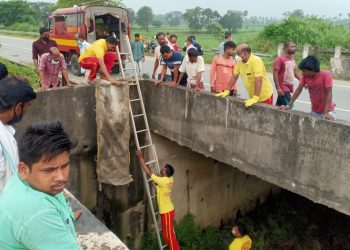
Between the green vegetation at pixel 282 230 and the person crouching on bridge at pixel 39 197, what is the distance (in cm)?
613

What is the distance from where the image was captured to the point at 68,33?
1362 centimetres

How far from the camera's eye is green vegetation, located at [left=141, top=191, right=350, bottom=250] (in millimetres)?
7848

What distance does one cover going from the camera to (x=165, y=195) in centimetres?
585

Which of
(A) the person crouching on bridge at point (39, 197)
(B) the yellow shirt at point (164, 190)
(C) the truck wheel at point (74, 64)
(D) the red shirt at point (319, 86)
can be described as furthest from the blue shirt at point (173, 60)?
(C) the truck wheel at point (74, 64)

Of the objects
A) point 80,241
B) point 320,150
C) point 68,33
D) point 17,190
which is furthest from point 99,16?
point 17,190

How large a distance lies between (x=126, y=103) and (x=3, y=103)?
3606 mm

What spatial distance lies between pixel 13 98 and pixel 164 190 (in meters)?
3.72

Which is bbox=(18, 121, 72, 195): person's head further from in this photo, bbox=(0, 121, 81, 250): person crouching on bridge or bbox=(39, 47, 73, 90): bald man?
bbox=(39, 47, 73, 90): bald man

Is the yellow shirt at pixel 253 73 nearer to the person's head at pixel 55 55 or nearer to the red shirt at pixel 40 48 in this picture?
the person's head at pixel 55 55

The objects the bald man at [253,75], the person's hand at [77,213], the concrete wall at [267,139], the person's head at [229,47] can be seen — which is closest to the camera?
the person's hand at [77,213]

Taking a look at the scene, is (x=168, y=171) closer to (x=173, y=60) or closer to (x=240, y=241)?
(x=240, y=241)

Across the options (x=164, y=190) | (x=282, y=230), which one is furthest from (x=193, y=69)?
(x=282, y=230)

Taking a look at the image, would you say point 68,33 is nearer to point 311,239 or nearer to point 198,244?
point 198,244

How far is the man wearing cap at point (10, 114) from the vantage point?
2.18m
